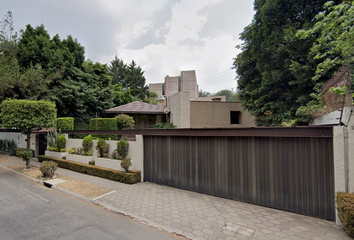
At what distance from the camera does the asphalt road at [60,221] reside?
359cm

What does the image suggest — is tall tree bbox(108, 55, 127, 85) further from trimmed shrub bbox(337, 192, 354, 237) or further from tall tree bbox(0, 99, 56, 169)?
trimmed shrub bbox(337, 192, 354, 237)

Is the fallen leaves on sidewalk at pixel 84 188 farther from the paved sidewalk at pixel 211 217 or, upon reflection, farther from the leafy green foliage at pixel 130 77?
the leafy green foliage at pixel 130 77

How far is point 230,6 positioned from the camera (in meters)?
12.0

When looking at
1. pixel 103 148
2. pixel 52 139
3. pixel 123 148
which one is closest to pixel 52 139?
pixel 52 139

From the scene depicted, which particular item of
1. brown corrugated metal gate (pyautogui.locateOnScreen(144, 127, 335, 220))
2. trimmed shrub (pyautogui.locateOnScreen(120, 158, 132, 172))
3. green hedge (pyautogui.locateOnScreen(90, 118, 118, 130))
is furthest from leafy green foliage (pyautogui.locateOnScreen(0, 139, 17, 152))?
brown corrugated metal gate (pyautogui.locateOnScreen(144, 127, 335, 220))

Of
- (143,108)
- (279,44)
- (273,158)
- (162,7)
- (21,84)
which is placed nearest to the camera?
(273,158)

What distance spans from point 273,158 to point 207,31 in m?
15.0

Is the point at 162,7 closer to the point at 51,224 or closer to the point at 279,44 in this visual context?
the point at 279,44

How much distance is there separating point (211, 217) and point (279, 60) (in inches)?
438

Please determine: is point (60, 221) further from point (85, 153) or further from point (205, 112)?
point (205, 112)

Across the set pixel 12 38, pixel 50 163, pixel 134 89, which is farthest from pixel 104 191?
pixel 134 89

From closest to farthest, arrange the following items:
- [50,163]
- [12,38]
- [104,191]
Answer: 1. [104,191]
2. [50,163]
3. [12,38]

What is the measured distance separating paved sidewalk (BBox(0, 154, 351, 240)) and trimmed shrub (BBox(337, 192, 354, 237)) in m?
0.24

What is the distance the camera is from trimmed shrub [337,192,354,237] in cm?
318
